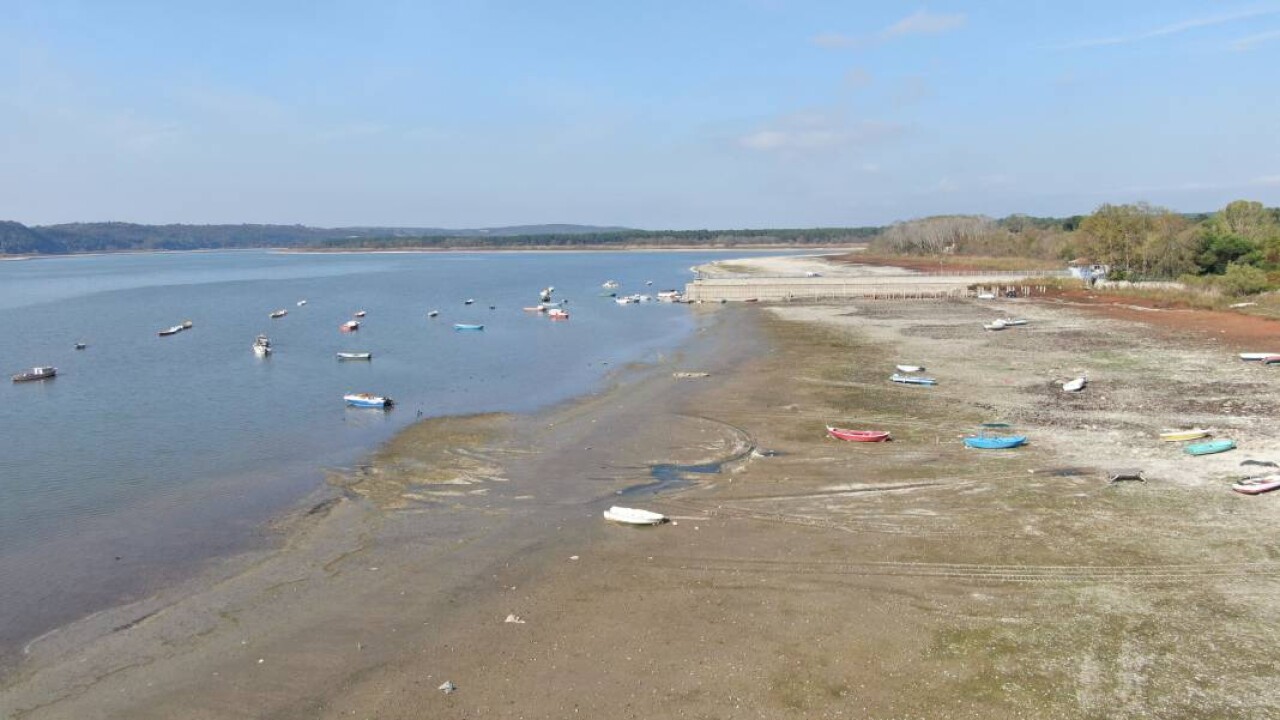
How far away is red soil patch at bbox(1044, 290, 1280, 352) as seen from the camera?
51.3m

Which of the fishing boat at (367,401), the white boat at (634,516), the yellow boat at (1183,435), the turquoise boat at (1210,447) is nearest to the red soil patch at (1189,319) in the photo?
the yellow boat at (1183,435)

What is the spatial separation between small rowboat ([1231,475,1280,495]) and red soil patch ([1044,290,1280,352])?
28384mm

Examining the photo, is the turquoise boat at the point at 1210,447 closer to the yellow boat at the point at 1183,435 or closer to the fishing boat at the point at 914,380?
the yellow boat at the point at 1183,435

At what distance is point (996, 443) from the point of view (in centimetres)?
2930

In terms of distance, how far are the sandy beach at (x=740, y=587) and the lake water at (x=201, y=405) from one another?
259cm

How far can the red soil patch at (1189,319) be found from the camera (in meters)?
51.3

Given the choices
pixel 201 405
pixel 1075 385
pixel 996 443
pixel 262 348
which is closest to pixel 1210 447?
pixel 996 443

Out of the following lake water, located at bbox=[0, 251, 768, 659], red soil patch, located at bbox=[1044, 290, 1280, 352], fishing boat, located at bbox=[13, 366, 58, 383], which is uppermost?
red soil patch, located at bbox=[1044, 290, 1280, 352]

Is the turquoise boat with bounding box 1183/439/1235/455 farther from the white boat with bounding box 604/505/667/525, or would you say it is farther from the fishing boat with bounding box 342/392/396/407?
the fishing boat with bounding box 342/392/396/407

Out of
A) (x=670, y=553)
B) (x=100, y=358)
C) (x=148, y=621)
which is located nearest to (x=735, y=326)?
(x=100, y=358)

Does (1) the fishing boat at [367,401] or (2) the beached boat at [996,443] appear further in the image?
(1) the fishing boat at [367,401]

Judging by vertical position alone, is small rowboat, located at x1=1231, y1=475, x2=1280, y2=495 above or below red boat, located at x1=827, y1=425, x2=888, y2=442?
above

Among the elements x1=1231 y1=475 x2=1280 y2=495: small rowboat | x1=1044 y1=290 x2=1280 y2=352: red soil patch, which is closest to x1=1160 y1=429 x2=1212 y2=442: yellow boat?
x1=1231 y1=475 x2=1280 y2=495: small rowboat

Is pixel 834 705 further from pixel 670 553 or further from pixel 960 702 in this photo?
pixel 670 553
